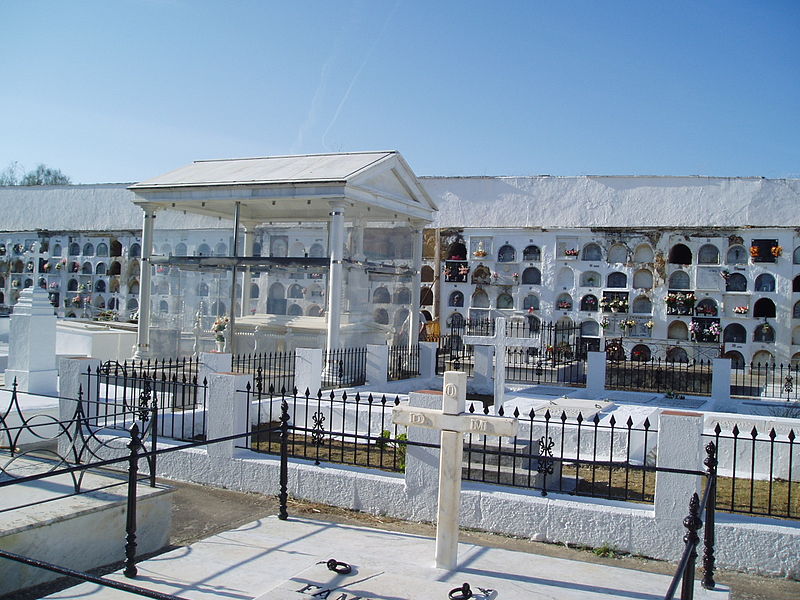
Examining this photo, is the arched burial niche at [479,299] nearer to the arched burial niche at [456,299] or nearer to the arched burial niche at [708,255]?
the arched burial niche at [456,299]

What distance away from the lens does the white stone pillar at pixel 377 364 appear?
11.5 metres

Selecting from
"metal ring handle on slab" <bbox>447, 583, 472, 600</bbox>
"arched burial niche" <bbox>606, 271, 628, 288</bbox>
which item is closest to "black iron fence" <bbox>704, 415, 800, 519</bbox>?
"metal ring handle on slab" <bbox>447, 583, 472, 600</bbox>

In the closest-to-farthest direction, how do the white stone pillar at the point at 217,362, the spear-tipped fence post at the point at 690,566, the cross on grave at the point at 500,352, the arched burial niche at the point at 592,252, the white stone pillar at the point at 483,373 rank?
the spear-tipped fence post at the point at 690,566 < the white stone pillar at the point at 217,362 < the cross on grave at the point at 500,352 < the white stone pillar at the point at 483,373 < the arched burial niche at the point at 592,252

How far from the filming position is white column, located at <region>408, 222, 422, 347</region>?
14.5 m

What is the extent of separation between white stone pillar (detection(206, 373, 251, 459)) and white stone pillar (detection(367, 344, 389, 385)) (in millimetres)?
4776

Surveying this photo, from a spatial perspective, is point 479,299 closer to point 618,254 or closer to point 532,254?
point 532,254

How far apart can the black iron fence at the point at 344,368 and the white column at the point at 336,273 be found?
31cm

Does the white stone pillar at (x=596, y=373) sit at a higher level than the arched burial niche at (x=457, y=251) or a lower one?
lower

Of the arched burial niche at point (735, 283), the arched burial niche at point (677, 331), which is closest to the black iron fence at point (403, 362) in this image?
the arched burial niche at point (677, 331)

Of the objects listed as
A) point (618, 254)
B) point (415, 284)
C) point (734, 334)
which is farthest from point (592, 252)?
point (415, 284)

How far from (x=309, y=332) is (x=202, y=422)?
5223mm

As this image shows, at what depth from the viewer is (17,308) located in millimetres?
10914

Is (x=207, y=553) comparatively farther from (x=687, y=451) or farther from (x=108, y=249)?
(x=108, y=249)

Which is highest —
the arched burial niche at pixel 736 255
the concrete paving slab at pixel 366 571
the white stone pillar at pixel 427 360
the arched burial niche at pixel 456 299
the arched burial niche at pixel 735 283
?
the arched burial niche at pixel 736 255
